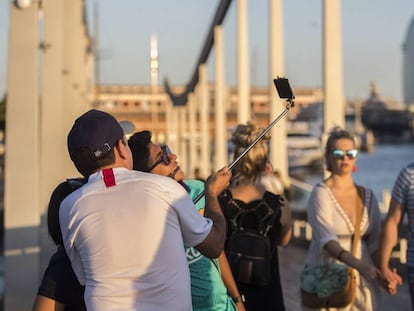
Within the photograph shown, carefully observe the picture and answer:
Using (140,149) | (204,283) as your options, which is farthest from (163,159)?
(204,283)

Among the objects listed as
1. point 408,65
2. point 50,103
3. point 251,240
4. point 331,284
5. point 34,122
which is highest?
A: point 408,65

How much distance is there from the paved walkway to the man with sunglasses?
3.70 m

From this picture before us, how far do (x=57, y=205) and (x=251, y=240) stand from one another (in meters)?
1.44

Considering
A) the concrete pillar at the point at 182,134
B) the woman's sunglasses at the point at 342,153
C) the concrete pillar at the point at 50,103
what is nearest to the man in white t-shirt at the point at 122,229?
the woman's sunglasses at the point at 342,153

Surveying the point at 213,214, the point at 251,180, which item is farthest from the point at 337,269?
the point at 213,214

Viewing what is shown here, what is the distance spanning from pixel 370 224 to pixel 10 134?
9.98 ft

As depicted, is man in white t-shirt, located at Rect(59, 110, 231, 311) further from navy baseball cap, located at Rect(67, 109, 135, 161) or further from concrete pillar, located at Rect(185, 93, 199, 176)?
concrete pillar, located at Rect(185, 93, 199, 176)

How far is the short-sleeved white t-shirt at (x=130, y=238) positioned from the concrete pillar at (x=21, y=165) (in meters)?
3.69

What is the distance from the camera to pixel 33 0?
623cm

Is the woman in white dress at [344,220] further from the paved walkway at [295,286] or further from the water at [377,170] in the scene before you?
the water at [377,170]

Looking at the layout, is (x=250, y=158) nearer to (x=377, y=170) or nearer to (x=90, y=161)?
(x=90, y=161)

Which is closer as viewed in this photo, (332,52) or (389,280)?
(389,280)

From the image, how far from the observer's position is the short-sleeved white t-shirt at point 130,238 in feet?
7.87

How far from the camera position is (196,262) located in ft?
10.7
